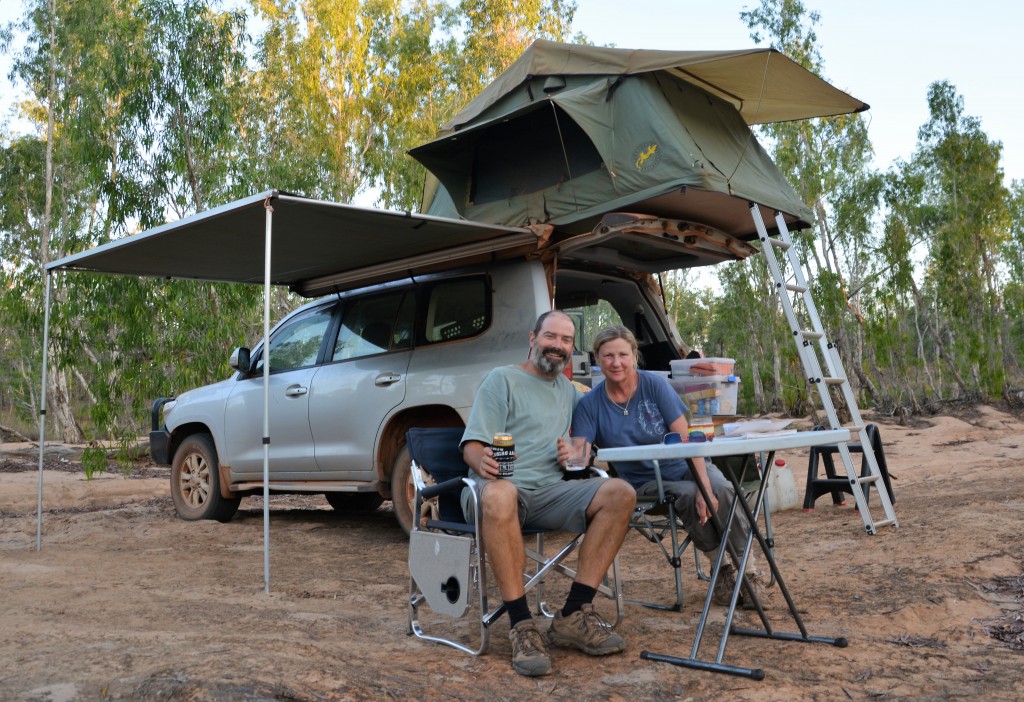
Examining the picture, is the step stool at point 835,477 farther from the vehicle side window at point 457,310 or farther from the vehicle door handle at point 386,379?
the vehicle door handle at point 386,379

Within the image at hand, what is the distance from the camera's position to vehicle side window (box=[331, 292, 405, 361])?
19.8 ft

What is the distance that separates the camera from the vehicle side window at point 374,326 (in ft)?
19.8

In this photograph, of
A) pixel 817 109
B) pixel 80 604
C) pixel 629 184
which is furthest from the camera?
pixel 817 109

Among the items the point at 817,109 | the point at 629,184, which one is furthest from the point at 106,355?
the point at 817,109

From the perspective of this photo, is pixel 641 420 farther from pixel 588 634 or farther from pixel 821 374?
pixel 821 374

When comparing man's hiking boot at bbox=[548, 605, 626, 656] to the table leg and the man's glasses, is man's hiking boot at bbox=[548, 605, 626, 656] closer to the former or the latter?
the table leg

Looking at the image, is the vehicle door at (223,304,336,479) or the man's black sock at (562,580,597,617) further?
the vehicle door at (223,304,336,479)

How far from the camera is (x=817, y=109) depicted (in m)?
6.61

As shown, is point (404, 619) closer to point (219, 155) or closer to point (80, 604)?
point (80, 604)

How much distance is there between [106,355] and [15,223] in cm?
1741

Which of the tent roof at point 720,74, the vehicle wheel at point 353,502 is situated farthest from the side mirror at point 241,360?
the tent roof at point 720,74

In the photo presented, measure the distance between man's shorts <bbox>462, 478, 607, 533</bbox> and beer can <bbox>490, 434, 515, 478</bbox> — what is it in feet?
0.33

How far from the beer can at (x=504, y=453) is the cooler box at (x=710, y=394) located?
239 centimetres

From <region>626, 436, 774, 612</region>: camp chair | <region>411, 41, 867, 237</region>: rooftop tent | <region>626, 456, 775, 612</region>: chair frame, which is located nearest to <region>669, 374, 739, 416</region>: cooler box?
<region>411, 41, 867, 237</region>: rooftop tent
